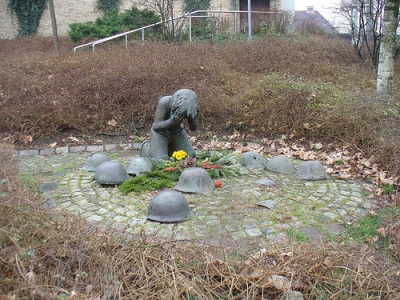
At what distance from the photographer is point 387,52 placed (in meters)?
8.04

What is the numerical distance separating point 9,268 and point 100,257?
589mm

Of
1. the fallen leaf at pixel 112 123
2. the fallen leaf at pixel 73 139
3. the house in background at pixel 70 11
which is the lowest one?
the fallen leaf at pixel 73 139

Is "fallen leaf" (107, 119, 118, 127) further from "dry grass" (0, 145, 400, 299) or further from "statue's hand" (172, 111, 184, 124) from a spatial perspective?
"dry grass" (0, 145, 400, 299)

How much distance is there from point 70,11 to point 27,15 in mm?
2314

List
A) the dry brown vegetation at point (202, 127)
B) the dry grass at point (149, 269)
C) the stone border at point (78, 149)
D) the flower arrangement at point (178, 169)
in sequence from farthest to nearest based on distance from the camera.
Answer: the stone border at point (78, 149)
the flower arrangement at point (178, 169)
the dry brown vegetation at point (202, 127)
the dry grass at point (149, 269)

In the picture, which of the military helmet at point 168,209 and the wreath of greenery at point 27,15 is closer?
the military helmet at point 168,209

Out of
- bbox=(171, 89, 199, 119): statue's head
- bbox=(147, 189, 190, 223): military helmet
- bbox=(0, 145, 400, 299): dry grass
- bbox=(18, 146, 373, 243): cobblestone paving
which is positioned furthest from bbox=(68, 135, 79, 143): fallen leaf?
bbox=(0, 145, 400, 299): dry grass

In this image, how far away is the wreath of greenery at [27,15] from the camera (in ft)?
70.1

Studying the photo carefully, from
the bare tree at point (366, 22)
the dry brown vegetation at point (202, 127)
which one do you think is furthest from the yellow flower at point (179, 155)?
the bare tree at point (366, 22)

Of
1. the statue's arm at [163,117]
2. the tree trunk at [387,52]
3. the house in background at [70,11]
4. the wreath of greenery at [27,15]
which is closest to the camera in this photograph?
the statue's arm at [163,117]

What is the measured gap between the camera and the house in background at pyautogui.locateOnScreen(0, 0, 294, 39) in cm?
2122

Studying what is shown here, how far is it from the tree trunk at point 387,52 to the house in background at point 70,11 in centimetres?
1387

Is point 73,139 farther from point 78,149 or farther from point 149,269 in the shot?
point 149,269

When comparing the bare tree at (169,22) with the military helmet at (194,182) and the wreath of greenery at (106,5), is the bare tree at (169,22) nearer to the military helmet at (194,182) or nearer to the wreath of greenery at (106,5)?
the wreath of greenery at (106,5)
